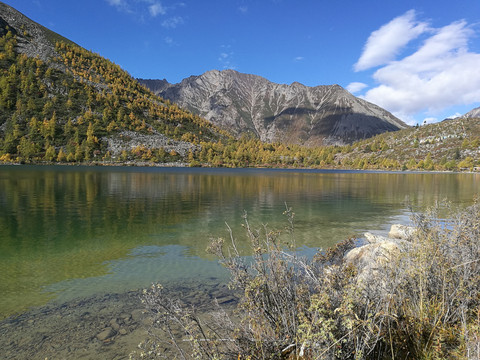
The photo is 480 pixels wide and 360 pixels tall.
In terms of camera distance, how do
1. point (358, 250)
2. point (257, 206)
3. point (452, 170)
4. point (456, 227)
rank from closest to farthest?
point (456, 227), point (358, 250), point (257, 206), point (452, 170)

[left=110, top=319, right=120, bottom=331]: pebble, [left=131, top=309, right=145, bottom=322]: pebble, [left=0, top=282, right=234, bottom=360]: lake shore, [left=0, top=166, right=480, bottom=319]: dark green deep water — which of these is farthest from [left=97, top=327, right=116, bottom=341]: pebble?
[left=0, top=166, right=480, bottom=319]: dark green deep water

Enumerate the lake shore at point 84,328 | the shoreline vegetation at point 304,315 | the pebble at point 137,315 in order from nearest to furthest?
the shoreline vegetation at point 304,315
the lake shore at point 84,328
the pebble at point 137,315

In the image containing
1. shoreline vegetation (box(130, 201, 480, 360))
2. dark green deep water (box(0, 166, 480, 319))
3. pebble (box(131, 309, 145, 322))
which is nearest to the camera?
shoreline vegetation (box(130, 201, 480, 360))

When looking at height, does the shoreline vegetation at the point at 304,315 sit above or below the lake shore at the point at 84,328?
above

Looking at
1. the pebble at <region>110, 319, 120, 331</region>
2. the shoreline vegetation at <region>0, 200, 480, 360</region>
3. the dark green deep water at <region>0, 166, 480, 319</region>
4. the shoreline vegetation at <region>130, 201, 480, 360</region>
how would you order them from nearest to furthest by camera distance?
the shoreline vegetation at <region>130, 201, 480, 360</region>, the shoreline vegetation at <region>0, 200, 480, 360</region>, the pebble at <region>110, 319, 120, 331</region>, the dark green deep water at <region>0, 166, 480, 319</region>

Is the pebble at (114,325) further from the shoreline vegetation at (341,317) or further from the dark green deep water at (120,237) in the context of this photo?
the shoreline vegetation at (341,317)

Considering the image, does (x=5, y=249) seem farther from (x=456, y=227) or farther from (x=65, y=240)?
(x=456, y=227)

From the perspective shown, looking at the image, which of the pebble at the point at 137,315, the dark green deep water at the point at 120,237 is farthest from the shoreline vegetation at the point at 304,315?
the dark green deep water at the point at 120,237

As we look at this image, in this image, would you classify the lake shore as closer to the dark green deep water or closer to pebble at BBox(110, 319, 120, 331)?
pebble at BBox(110, 319, 120, 331)

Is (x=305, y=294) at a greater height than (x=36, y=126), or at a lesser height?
lesser

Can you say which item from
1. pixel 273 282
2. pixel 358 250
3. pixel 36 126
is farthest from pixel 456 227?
pixel 36 126

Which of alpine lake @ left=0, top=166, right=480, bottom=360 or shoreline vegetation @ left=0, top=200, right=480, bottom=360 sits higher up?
shoreline vegetation @ left=0, top=200, right=480, bottom=360

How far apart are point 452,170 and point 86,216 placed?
787 ft

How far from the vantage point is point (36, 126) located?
183625 mm
